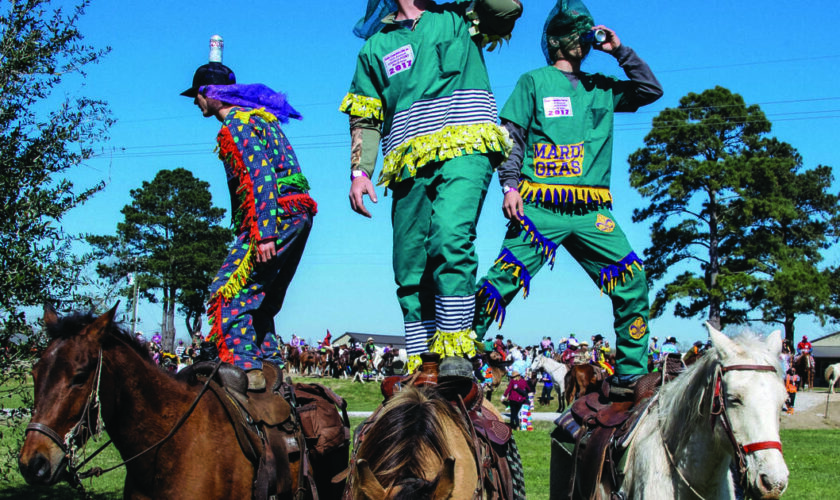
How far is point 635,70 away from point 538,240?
135 cm

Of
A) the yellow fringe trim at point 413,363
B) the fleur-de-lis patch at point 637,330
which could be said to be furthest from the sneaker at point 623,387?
the yellow fringe trim at point 413,363

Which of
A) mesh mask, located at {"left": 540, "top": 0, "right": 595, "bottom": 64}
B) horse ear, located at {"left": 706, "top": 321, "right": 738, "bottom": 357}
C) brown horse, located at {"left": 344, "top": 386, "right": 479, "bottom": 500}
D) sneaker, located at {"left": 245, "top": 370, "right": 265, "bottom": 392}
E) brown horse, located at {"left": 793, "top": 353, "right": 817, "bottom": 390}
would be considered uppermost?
mesh mask, located at {"left": 540, "top": 0, "right": 595, "bottom": 64}

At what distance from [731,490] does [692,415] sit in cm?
44

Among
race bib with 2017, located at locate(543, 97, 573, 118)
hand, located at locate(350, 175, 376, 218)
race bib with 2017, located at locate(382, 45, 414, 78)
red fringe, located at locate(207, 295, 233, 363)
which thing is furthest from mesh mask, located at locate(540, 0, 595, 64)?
red fringe, located at locate(207, 295, 233, 363)

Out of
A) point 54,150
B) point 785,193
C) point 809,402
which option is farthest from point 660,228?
point 54,150

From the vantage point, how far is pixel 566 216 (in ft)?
16.7

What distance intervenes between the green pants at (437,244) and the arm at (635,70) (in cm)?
187

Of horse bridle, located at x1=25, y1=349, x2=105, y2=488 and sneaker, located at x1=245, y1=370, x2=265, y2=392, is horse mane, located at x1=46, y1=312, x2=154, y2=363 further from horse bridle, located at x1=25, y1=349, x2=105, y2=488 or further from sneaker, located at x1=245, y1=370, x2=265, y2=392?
sneaker, located at x1=245, y1=370, x2=265, y2=392

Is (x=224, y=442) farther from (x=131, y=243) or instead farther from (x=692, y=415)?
(x=131, y=243)

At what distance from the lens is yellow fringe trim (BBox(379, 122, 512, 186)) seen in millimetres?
3865

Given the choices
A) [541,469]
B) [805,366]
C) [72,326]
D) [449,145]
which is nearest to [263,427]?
[72,326]

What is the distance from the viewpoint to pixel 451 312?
3.66 m

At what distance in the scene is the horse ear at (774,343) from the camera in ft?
12.1

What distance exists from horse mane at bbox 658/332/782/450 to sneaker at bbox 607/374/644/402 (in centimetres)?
63
